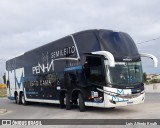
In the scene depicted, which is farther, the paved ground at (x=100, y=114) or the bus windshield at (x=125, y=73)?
the bus windshield at (x=125, y=73)

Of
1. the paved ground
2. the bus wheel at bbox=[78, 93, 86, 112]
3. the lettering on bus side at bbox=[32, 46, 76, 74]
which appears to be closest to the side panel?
the lettering on bus side at bbox=[32, 46, 76, 74]

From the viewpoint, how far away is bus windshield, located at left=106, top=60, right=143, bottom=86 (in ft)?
52.1

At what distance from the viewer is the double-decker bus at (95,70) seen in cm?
1585

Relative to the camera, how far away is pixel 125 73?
16234 millimetres

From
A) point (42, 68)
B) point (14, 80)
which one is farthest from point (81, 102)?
point (14, 80)

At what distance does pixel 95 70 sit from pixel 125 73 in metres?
1.39

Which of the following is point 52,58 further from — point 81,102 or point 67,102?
point 81,102

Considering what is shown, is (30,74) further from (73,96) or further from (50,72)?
(73,96)

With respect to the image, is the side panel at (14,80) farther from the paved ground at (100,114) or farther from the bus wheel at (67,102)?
the bus wheel at (67,102)

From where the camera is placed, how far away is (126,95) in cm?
1594

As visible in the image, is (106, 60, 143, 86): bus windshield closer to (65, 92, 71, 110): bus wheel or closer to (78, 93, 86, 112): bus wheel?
(78, 93, 86, 112): bus wheel

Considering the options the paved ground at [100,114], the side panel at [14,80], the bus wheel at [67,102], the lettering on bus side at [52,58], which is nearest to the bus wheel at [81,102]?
the paved ground at [100,114]

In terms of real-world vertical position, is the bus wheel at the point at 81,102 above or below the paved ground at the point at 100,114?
above

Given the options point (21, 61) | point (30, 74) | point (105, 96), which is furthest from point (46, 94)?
point (105, 96)
